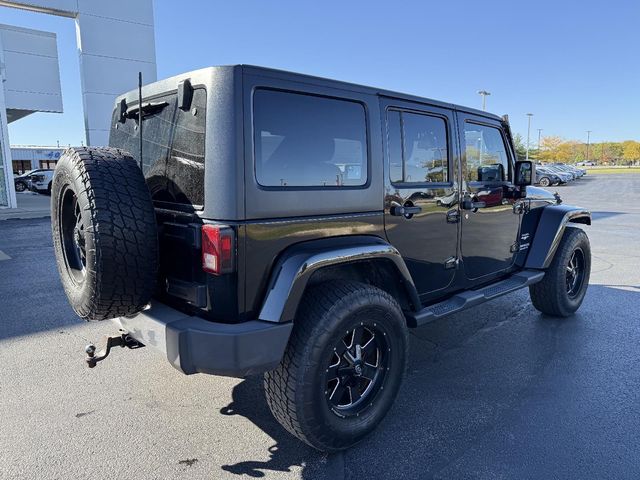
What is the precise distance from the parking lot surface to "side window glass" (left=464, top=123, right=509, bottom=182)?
1.50 meters

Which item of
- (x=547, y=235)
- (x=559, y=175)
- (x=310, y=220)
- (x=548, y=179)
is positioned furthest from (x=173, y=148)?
(x=559, y=175)

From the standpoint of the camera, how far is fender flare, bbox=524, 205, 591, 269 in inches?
171

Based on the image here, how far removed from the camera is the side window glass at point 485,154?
371 cm

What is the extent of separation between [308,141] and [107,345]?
172 centimetres

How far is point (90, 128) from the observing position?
52.5ft

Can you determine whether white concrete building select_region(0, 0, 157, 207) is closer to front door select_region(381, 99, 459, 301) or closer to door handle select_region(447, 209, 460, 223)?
front door select_region(381, 99, 459, 301)

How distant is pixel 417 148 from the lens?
3.21 metres

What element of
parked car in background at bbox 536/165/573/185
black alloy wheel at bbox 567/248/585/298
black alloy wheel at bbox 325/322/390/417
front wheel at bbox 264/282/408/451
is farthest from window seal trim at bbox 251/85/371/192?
parked car in background at bbox 536/165/573/185

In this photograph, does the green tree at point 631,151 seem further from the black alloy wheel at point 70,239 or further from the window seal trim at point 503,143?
the black alloy wheel at point 70,239

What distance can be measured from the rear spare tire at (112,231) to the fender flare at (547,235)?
11.8 feet

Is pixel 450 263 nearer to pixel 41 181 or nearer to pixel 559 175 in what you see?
pixel 41 181

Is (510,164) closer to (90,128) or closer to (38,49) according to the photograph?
(90,128)

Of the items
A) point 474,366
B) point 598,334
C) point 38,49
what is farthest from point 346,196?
point 38,49

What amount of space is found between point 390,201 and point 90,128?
1613 cm
